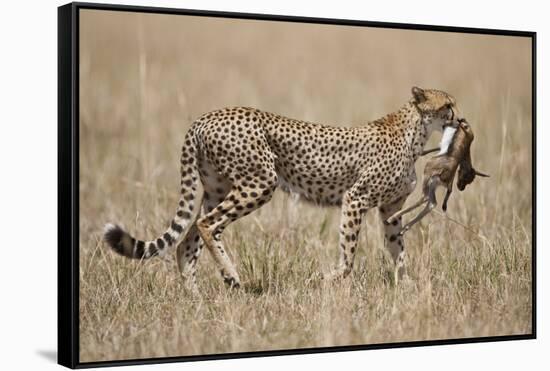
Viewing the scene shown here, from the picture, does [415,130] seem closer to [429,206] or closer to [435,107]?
[435,107]

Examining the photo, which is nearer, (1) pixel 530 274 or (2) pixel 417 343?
(2) pixel 417 343

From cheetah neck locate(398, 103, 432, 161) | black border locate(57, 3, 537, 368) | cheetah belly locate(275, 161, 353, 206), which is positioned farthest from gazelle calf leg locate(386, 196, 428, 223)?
black border locate(57, 3, 537, 368)

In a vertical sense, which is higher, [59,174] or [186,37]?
[186,37]

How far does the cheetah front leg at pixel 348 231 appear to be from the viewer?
7859 millimetres

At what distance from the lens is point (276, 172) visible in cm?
771

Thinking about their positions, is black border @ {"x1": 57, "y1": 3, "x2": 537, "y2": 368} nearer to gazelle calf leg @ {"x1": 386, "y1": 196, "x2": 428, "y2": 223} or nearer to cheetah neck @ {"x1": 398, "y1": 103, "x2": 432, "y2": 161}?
gazelle calf leg @ {"x1": 386, "y1": 196, "x2": 428, "y2": 223}

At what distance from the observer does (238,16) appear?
24.7 feet

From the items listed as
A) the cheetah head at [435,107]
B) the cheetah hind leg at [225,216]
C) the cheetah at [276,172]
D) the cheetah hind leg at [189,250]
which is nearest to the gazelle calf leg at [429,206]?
the cheetah at [276,172]

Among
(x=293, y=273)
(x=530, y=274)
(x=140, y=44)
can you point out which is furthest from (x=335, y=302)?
(x=140, y=44)

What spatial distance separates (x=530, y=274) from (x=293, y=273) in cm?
159

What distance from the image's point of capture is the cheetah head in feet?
26.7

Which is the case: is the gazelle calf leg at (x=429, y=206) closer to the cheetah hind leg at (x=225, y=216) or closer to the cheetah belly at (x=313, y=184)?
the cheetah belly at (x=313, y=184)

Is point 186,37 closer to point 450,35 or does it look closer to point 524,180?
point 450,35

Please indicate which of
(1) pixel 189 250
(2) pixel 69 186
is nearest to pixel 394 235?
(1) pixel 189 250
